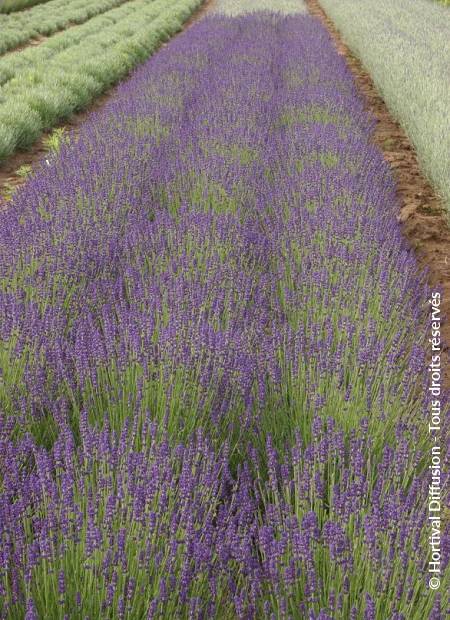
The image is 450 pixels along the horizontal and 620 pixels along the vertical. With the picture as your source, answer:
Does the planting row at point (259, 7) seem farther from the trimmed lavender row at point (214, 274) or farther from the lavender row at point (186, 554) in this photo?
the lavender row at point (186, 554)

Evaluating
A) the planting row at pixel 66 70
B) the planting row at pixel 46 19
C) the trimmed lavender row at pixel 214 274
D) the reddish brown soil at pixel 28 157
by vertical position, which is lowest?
the trimmed lavender row at pixel 214 274

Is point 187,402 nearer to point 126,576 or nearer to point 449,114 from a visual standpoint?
point 126,576

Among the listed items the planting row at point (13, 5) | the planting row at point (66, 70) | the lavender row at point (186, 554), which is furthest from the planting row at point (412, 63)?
the planting row at point (13, 5)

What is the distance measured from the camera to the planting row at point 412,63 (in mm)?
5457

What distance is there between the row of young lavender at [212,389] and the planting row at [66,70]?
2.15m

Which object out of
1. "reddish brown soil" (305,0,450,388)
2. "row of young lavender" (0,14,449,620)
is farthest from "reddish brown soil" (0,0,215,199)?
"reddish brown soil" (305,0,450,388)

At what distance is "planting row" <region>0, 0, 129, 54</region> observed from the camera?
1430 cm

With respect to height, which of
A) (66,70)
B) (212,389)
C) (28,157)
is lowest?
(212,389)

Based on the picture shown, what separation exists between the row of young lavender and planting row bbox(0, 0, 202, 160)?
2147 mm

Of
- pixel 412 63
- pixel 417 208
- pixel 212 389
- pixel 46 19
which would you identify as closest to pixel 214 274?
pixel 212 389

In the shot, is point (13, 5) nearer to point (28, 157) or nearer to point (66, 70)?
point (66, 70)

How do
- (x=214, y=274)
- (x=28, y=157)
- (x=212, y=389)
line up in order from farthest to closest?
(x=28, y=157) < (x=214, y=274) < (x=212, y=389)

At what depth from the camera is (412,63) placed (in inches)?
328

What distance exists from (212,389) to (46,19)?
1648 centimetres
